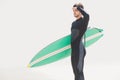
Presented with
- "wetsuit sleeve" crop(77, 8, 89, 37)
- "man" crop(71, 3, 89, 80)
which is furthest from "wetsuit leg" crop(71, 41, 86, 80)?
"wetsuit sleeve" crop(77, 8, 89, 37)

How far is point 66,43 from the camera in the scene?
5.48 metres

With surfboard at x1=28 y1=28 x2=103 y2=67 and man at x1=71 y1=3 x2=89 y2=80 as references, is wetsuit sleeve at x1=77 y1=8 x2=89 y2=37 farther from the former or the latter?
surfboard at x1=28 y1=28 x2=103 y2=67

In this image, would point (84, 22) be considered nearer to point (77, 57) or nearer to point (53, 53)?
point (77, 57)

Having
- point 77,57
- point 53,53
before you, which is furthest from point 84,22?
point 53,53

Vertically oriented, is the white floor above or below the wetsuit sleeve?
below

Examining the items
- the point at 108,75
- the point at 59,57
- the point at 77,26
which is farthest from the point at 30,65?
the point at 108,75

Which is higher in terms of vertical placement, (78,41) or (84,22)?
(84,22)

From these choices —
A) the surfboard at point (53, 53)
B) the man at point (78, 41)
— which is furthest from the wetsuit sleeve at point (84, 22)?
the surfboard at point (53, 53)

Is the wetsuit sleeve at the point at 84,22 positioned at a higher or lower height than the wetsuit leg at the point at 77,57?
higher

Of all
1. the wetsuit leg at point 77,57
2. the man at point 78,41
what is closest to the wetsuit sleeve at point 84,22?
the man at point 78,41

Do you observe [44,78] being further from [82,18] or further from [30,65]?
[82,18]

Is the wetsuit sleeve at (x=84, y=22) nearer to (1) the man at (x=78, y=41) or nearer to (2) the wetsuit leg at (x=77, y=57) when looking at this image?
(1) the man at (x=78, y=41)

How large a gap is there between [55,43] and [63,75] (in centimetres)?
159

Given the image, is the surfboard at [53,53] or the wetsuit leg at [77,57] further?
the surfboard at [53,53]
